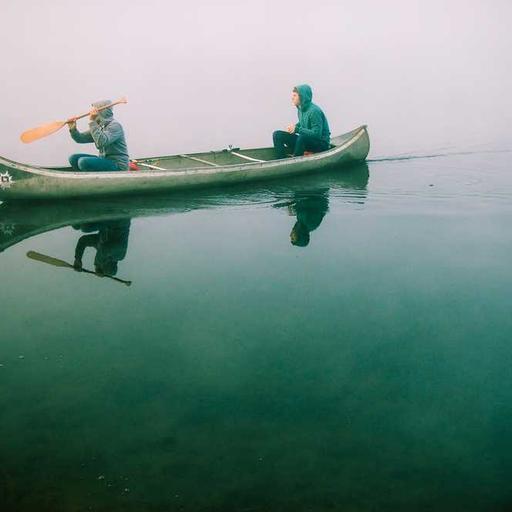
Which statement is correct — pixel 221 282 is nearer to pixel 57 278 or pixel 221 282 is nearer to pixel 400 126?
pixel 57 278

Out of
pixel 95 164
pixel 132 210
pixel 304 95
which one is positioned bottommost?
pixel 132 210

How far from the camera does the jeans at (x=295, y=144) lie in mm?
11242

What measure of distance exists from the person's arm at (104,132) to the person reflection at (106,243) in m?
1.33

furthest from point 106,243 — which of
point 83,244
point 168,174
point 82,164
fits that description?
point 168,174

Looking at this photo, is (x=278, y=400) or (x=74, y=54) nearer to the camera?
(x=278, y=400)

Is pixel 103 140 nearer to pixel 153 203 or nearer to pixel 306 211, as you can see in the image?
pixel 153 203

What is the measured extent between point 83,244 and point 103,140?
6.90 feet

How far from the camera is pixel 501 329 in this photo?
4.66 m

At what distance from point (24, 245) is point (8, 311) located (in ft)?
7.99

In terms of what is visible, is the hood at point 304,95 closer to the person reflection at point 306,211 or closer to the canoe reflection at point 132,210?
the canoe reflection at point 132,210

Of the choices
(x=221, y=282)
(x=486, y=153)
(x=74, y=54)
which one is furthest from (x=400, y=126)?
(x=74, y=54)

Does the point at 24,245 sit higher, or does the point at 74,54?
the point at 74,54

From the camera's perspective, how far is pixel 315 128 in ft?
36.2

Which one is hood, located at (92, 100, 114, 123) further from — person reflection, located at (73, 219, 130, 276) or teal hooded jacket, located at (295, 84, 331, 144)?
teal hooded jacket, located at (295, 84, 331, 144)
